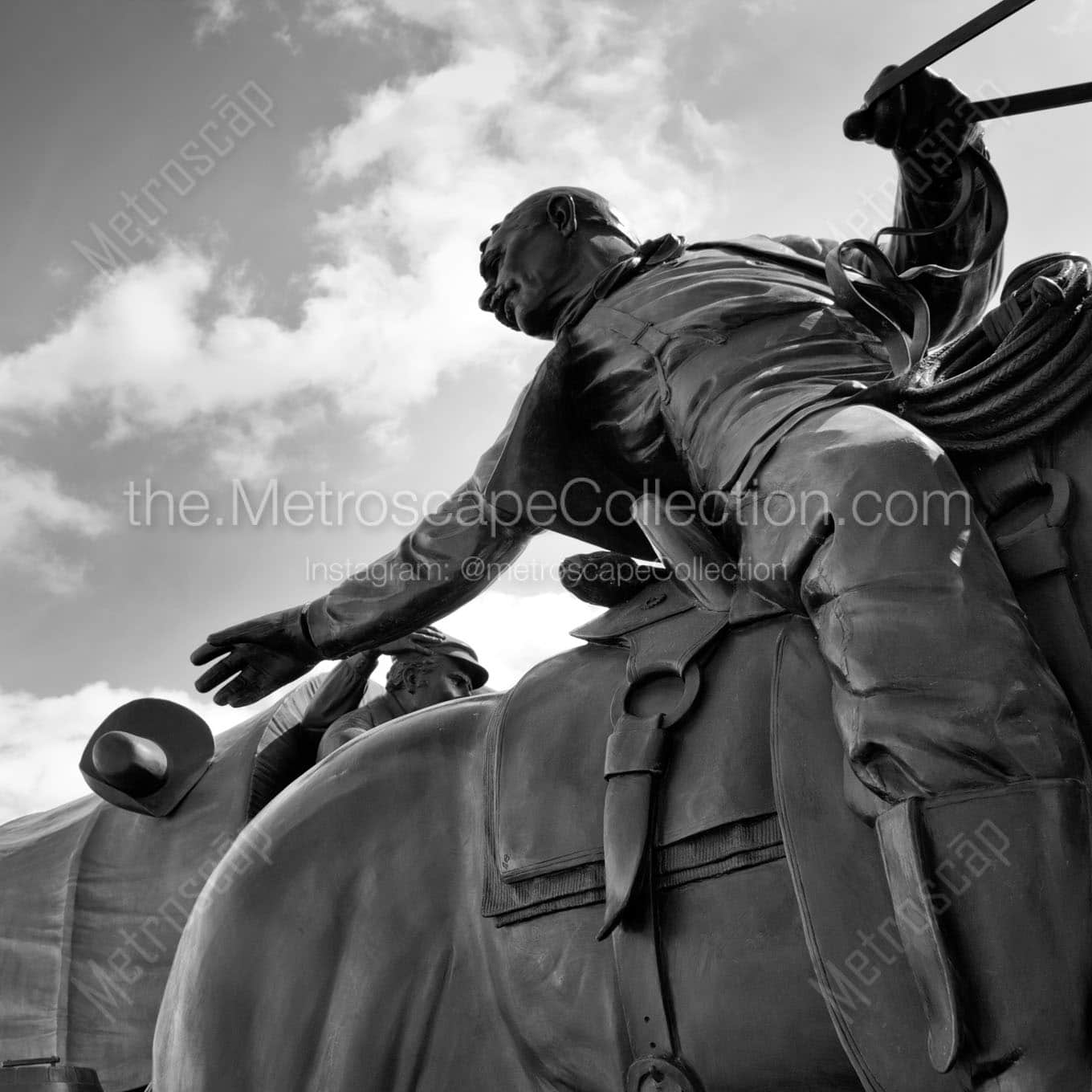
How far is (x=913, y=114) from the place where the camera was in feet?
9.00

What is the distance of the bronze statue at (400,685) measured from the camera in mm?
5488

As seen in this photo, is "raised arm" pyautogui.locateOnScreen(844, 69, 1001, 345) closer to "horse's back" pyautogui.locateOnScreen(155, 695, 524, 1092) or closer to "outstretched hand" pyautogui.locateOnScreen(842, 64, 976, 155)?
"outstretched hand" pyautogui.locateOnScreen(842, 64, 976, 155)

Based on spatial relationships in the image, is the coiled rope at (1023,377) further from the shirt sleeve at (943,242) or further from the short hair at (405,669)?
the short hair at (405,669)

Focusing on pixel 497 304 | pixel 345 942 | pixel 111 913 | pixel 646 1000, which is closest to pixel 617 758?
pixel 646 1000

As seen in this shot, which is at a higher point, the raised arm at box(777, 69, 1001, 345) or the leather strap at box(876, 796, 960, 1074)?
the raised arm at box(777, 69, 1001, 345)

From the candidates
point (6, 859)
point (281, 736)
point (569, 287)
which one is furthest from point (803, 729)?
point (6, 859)

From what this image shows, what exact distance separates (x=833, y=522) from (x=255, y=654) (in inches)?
57.0

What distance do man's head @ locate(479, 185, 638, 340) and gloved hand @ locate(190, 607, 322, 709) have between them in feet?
3.12

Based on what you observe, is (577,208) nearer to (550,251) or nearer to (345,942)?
(550,251)

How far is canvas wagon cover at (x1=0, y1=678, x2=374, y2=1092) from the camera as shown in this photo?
500cm

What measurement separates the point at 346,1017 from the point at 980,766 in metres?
1.36

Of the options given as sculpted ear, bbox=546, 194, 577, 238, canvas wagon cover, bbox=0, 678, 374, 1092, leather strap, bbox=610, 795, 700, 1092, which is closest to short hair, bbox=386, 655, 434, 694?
canvas wagon cover, bbox=0, 678, 374, 1092

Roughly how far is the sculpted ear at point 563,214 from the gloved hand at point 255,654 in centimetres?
115

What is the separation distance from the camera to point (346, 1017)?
266 centimetres
